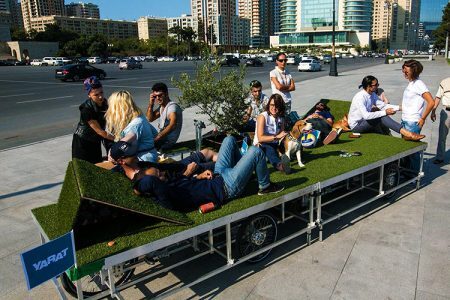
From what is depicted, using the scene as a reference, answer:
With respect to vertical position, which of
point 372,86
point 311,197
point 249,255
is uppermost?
point 372,86

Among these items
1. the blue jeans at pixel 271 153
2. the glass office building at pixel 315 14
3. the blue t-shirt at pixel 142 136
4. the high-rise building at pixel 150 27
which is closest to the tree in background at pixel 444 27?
the blue jeans at pixel 271 153

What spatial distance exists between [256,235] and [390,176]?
9.75ft

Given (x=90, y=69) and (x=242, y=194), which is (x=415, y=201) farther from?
(x=90, y=69)

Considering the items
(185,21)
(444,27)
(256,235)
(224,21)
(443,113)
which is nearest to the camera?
(256,235)

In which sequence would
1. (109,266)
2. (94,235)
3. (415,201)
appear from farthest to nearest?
1. (415,201)
2. (94,235)
3. (109,266)

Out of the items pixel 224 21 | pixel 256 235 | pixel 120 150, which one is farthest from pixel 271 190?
pixel 224 21

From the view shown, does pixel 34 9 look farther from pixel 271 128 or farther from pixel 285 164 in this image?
pixel 285 164

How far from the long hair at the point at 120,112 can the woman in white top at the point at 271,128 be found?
1.73 metres

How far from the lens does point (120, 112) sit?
4.67 m

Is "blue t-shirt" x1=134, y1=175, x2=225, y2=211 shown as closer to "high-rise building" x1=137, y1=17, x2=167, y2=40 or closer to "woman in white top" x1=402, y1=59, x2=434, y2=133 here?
"woman in white top" x1=402, y1=59, x2=434, y2=133

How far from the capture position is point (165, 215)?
3.57 metres

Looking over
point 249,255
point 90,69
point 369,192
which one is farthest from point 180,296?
point 90,69

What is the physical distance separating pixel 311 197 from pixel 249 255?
111 cm

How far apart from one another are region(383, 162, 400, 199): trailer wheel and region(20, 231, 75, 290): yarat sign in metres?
4.94
